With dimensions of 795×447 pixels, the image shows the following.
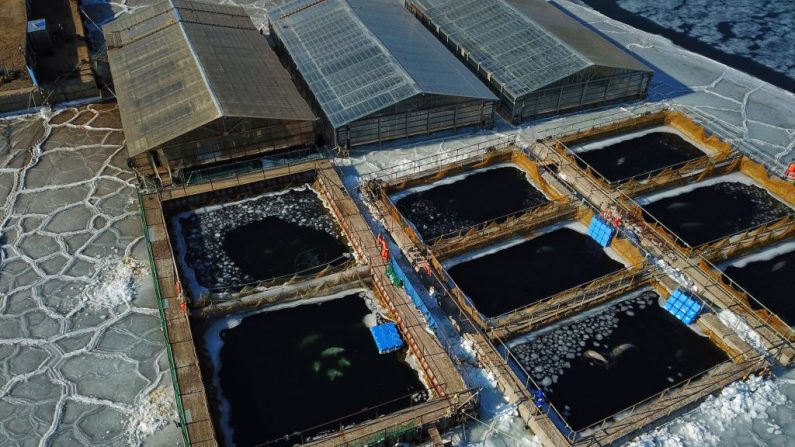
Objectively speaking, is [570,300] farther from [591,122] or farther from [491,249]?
[591,122]

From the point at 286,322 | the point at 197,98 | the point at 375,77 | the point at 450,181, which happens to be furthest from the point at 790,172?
the point at 197,98

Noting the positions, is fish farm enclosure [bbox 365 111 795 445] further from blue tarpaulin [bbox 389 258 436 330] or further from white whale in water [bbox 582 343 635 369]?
blue tarpaulin [bbox 389 258 436 330]

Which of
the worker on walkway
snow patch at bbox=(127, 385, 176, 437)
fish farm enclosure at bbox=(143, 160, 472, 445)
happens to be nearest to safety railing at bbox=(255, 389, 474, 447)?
fish farm enclosure at bbox=(143, 160, 472, 445)

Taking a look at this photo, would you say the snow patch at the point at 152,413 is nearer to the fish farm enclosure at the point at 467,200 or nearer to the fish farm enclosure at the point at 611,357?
the fish farm enclosure at the point at 611,357

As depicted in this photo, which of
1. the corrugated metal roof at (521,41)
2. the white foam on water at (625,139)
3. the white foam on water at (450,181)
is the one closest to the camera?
the white foam on water at (450,181)

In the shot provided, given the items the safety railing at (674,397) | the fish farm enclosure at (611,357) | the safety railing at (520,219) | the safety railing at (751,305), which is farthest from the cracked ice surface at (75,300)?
the safety railing at (751,305)
